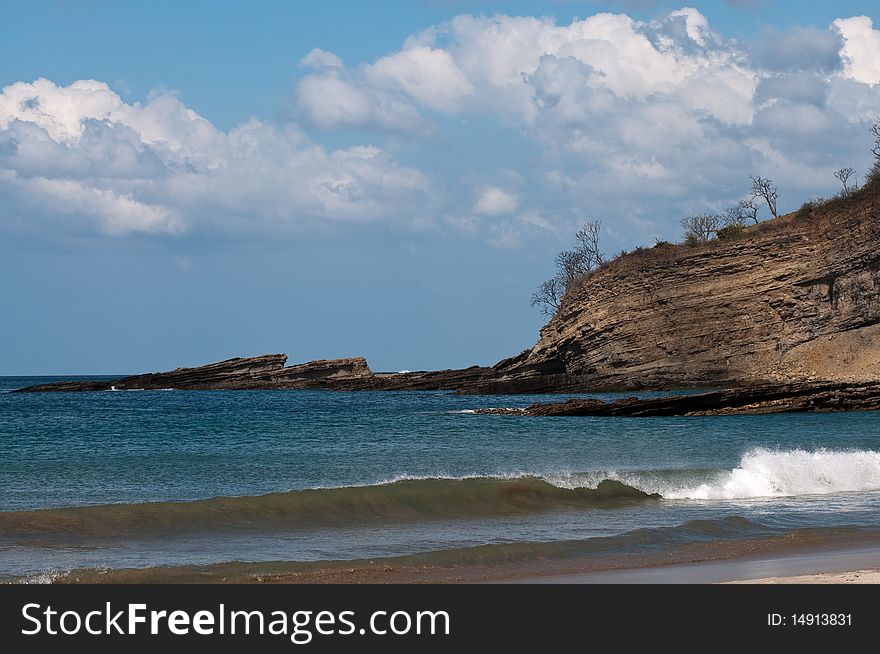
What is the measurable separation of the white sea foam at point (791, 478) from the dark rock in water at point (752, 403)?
17520 mm

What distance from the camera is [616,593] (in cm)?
965

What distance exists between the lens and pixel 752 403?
4072cm

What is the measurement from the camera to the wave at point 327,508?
51.3ft

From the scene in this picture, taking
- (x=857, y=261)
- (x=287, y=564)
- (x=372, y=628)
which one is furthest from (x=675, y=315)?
(x=372, y=628)

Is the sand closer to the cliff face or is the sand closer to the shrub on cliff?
the cliff face

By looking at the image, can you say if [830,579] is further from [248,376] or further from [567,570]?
[248,376]

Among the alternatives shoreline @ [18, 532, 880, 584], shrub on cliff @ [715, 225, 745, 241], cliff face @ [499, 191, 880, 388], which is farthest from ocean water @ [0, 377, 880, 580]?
shrub on cliff @ [715, 225, 745, 241]

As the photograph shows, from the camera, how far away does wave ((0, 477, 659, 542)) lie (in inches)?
616

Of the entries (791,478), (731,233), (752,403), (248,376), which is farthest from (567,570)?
(248,376)

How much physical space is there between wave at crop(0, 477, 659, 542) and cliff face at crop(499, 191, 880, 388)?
1404 inches

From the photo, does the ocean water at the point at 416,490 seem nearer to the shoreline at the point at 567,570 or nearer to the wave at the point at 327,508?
the wave at the point at 327,508

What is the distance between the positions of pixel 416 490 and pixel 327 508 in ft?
6.73

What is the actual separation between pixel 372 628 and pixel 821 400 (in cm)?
3650

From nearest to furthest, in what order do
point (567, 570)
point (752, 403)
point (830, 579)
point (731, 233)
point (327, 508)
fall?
point (830, 579), point (567, 570), point (327, 508), point (752, 403), point (731, 233)
